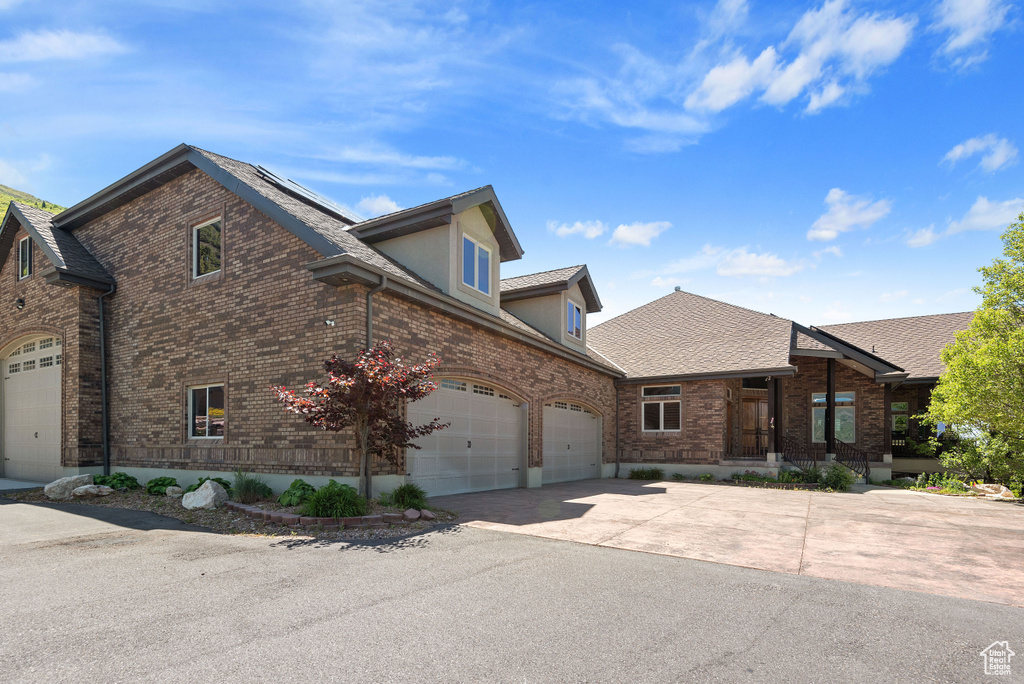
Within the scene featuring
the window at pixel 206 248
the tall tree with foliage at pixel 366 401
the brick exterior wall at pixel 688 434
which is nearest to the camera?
the tall tree with foliage at pixel 366 401

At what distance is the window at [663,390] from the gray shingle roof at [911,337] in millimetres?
8675

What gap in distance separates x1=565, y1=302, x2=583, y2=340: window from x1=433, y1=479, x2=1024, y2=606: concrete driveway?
6.26 metres

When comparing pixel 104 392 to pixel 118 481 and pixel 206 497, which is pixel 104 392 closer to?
pixel 118 481

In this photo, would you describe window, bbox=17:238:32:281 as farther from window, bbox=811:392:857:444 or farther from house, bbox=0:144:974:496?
window, bbox=811:392:857:444

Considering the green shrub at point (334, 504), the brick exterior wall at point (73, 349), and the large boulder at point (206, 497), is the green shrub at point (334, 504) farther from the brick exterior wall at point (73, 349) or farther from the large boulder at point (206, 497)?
the brick exterior wall at point (73, 349)

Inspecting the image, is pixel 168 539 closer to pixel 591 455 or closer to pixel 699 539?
pixel 699 539

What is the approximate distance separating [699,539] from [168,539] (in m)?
7.74

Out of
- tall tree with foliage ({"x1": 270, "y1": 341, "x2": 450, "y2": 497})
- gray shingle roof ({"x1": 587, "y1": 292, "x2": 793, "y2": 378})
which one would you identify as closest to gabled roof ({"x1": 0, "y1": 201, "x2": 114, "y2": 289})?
tall tree with foliage ({"x1": 270, "y1": 341, "x2": 450, "y2": 497})

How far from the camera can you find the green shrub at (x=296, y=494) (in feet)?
31.4

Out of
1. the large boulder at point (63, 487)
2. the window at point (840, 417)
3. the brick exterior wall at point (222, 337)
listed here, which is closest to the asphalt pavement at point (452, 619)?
the brick exterior wall at point (222, 337)

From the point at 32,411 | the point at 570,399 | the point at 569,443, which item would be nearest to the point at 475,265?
the point at 570,399

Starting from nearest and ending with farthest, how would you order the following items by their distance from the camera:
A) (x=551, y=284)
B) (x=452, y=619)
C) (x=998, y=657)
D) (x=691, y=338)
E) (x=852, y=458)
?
(x=998, y=657) < (x=452, y=619) < (x=551, y=284) < (x=852, y=458) < (x=691, y=338)

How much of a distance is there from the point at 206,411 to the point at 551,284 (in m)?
10.8

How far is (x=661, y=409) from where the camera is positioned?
822 inches
